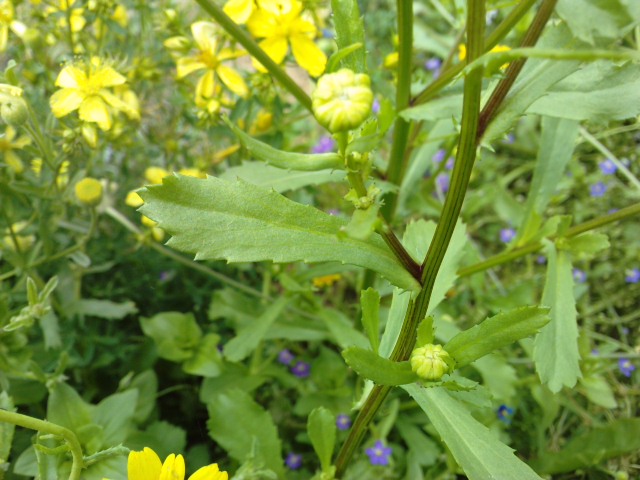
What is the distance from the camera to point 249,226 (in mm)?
773

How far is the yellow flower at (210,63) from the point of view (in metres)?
1.24

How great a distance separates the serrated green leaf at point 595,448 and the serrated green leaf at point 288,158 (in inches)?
41.6

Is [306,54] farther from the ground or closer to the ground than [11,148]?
farther from the ground

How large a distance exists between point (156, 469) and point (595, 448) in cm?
113

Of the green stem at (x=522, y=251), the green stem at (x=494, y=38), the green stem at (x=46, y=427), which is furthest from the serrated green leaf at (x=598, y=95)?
the green stem at (x=46, y=427)

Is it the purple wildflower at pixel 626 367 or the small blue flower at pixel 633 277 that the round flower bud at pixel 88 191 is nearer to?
the purple wildflower at pixel 626 367

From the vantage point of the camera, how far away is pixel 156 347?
1.60 m

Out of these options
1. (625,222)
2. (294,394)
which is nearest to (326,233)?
(294,394)

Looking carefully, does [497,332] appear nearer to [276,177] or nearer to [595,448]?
[276,177]

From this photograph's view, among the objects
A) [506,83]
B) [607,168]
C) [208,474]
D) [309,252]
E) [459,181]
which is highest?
[506,83]

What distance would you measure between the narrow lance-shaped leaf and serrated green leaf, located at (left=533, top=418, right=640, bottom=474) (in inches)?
31.4

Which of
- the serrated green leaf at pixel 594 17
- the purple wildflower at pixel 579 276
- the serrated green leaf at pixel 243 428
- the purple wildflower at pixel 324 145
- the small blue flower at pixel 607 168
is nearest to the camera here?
the serrated green leaf at pixel 594 17

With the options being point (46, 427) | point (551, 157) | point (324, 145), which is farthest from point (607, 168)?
point (46, 427)

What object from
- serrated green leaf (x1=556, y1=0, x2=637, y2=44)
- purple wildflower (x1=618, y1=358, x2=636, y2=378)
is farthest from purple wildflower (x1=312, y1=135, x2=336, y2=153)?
serrated green leaf (x1=556, y1=0, x2=637, y2=44)
